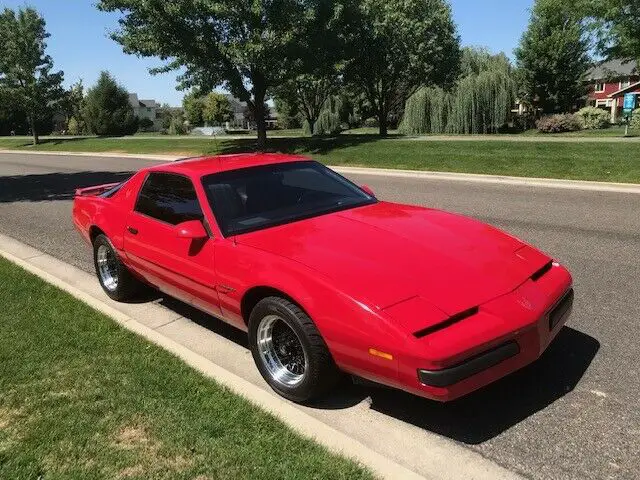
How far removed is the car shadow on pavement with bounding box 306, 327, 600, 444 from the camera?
123 inches

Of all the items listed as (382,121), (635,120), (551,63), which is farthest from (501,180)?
(551,63)

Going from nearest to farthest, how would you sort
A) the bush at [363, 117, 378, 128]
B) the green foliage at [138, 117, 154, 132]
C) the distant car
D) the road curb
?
the distant car < the road curb < the bush at [363, 117, 378, 128] < the green foliage at [138, 117, 154, 132]

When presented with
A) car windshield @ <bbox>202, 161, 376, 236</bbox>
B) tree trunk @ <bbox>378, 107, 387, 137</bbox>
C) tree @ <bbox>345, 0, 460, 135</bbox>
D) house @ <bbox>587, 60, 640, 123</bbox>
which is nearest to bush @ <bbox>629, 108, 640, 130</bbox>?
tree @ <bbox>345, 0, 460, 135</bbox>

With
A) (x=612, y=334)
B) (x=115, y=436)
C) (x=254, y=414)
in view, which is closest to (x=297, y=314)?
(x=254, y=414)

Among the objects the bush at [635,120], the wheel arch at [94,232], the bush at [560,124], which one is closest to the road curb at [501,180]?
the wheel arch at [94,232]

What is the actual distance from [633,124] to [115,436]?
3236cm

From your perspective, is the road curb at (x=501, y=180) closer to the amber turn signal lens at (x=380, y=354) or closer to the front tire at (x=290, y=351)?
the front tire at (x=290, y=351)

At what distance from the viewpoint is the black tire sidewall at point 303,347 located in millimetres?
3184

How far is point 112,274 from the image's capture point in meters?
5.58

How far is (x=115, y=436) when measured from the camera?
10.1 feet

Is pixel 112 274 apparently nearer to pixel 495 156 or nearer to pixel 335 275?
pixel 335 275

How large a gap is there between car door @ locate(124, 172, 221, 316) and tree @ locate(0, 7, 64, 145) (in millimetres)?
40974

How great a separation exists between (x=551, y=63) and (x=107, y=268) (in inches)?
1751

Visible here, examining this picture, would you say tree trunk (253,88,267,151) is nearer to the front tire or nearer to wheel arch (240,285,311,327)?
wheel arch (240,285,311,327)
